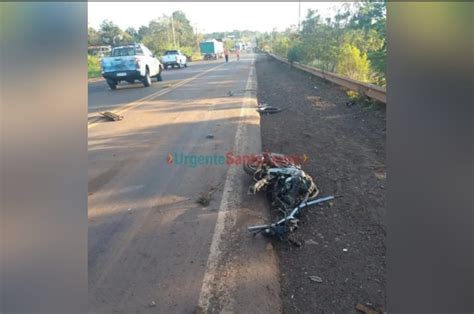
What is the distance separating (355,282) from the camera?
320 cm

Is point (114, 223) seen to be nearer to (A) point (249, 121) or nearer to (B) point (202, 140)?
(B) point (202, 140)

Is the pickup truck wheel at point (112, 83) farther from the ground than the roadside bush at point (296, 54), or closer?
closer

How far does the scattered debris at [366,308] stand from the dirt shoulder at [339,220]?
0.03 m

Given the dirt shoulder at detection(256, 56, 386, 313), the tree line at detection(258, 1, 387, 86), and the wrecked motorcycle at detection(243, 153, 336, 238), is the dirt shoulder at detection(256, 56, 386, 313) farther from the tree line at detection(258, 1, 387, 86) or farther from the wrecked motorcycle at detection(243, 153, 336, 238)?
the tree line at detection(258, 1, 387, 86)

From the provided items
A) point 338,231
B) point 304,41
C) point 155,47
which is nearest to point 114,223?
point 338,231

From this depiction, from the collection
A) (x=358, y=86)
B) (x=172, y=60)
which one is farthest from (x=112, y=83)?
(x=172, y=60)

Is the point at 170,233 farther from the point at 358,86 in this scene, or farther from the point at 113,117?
the point at 358,86

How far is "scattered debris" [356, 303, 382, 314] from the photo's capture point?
111 inches

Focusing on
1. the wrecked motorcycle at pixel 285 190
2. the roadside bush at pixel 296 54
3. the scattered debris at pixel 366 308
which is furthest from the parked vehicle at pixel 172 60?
the scattered debris at pixel 366 308

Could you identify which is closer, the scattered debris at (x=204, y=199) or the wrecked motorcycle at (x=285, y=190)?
the wrecked motorcycle at (x=285, y=190)

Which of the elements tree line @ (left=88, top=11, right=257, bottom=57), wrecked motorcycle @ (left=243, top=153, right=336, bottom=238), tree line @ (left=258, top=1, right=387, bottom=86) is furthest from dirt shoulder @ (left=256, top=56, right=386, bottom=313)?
tree line @ (left=88, top=11, right=257, bottom=57)

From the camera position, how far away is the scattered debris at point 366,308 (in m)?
2.83

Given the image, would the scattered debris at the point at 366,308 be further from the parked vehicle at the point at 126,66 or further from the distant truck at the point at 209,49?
the distant truck at the point at 209,49

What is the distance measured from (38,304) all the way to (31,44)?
698 millimetres
